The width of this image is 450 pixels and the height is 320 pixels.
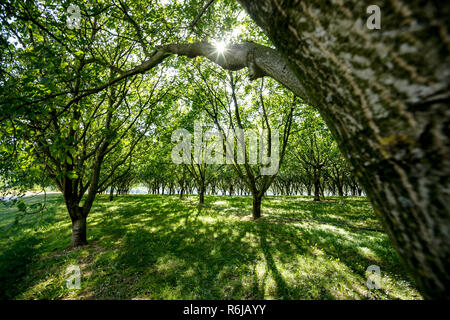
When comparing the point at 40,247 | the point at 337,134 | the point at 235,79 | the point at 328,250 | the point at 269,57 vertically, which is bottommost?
the point at 40,247

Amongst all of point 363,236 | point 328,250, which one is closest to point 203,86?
point 328,250

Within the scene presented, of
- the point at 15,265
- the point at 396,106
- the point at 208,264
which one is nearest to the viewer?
the point at 396,106

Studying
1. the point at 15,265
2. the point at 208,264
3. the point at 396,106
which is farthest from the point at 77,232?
the point at 396,106

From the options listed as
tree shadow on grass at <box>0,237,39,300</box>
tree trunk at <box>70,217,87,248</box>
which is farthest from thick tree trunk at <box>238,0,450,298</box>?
tree trunk at <box>70,217,87,248</box>

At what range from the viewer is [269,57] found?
2.60 m

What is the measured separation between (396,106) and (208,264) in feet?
22.0

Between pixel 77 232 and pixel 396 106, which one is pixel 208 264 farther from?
pixel 396 106

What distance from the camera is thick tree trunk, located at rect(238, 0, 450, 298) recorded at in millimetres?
638

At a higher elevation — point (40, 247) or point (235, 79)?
point (235, 79)

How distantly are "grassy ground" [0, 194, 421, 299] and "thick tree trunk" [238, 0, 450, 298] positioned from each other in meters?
4.41

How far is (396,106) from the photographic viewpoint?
722 mm

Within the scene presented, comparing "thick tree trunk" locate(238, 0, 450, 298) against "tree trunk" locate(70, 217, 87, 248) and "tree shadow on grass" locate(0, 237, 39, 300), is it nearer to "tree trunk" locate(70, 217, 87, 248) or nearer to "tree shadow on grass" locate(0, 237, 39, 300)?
"tree shadow on grass" locate(0, 237, 39, 300)
